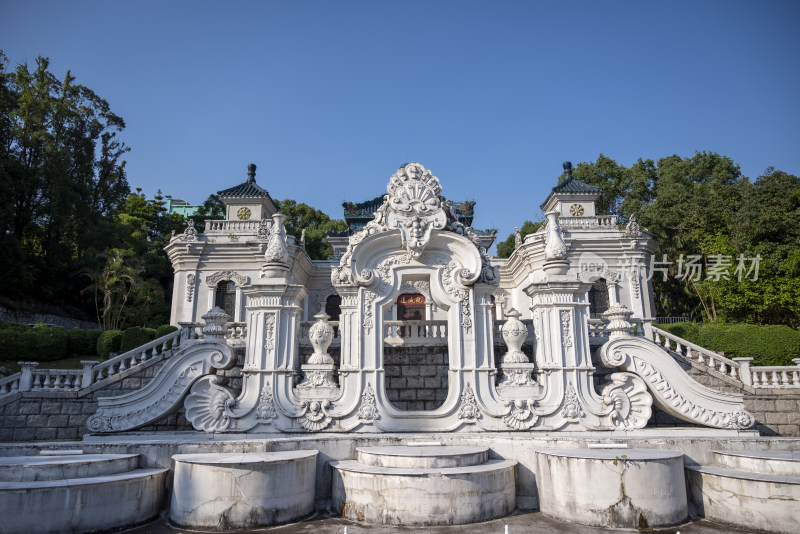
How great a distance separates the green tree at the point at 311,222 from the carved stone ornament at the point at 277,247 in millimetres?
26997

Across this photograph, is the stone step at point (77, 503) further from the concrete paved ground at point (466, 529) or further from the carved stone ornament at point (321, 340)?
the carved stone ornament at point (321, 340)

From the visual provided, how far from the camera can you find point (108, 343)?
1908cm

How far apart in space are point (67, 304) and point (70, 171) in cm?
1037

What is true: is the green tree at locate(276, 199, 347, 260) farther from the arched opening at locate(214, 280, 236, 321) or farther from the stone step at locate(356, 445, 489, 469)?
the stone step at locate(356, 445, 489, 469)

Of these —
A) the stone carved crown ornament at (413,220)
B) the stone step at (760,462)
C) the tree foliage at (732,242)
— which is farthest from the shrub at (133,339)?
the tree foliage at (732,242)

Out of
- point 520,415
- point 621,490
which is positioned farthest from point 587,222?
point 621,490

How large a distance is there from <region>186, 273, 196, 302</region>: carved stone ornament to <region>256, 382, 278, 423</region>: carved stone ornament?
16159 millimetres

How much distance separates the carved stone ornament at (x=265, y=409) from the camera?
9.30 meters

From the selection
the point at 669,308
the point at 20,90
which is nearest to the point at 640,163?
the point at 669,308

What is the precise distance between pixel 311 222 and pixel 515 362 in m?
33.2

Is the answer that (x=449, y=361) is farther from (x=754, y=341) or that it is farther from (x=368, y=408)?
(x=754, y=341)

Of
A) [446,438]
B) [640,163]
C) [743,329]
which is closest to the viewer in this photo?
[446,438]

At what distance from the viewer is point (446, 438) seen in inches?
345

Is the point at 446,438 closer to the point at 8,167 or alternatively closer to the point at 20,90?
the point at 8,167
